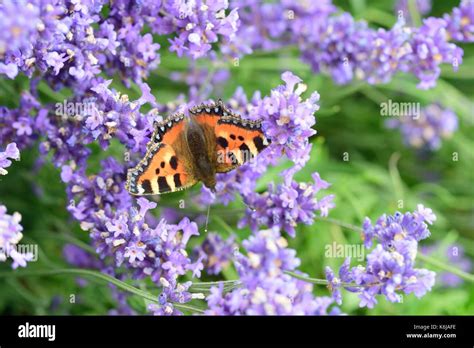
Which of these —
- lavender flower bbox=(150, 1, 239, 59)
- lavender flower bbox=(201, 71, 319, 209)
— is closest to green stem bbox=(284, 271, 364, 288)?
lavender flower bbox=(201, 71, 319, 209)

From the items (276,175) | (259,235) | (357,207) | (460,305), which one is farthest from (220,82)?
(259,235)

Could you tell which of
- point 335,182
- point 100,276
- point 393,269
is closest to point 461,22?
point 335,182

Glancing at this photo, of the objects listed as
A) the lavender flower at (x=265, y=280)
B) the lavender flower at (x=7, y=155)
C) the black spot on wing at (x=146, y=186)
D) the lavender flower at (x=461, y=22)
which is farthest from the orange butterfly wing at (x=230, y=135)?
the lavender flower at (x=461, y=22)

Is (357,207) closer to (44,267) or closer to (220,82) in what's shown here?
(220,82)

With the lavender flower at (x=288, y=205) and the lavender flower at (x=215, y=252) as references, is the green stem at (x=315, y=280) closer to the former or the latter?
the lavender flower at (x=288, y=205)

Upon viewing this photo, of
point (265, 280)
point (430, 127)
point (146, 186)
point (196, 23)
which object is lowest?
point (265, 280)

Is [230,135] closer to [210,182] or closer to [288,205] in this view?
[210,182]

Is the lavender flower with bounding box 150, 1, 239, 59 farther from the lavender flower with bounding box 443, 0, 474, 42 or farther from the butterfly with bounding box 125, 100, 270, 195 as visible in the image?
the lavender flower with bounding box 443, 0, 474, 42
